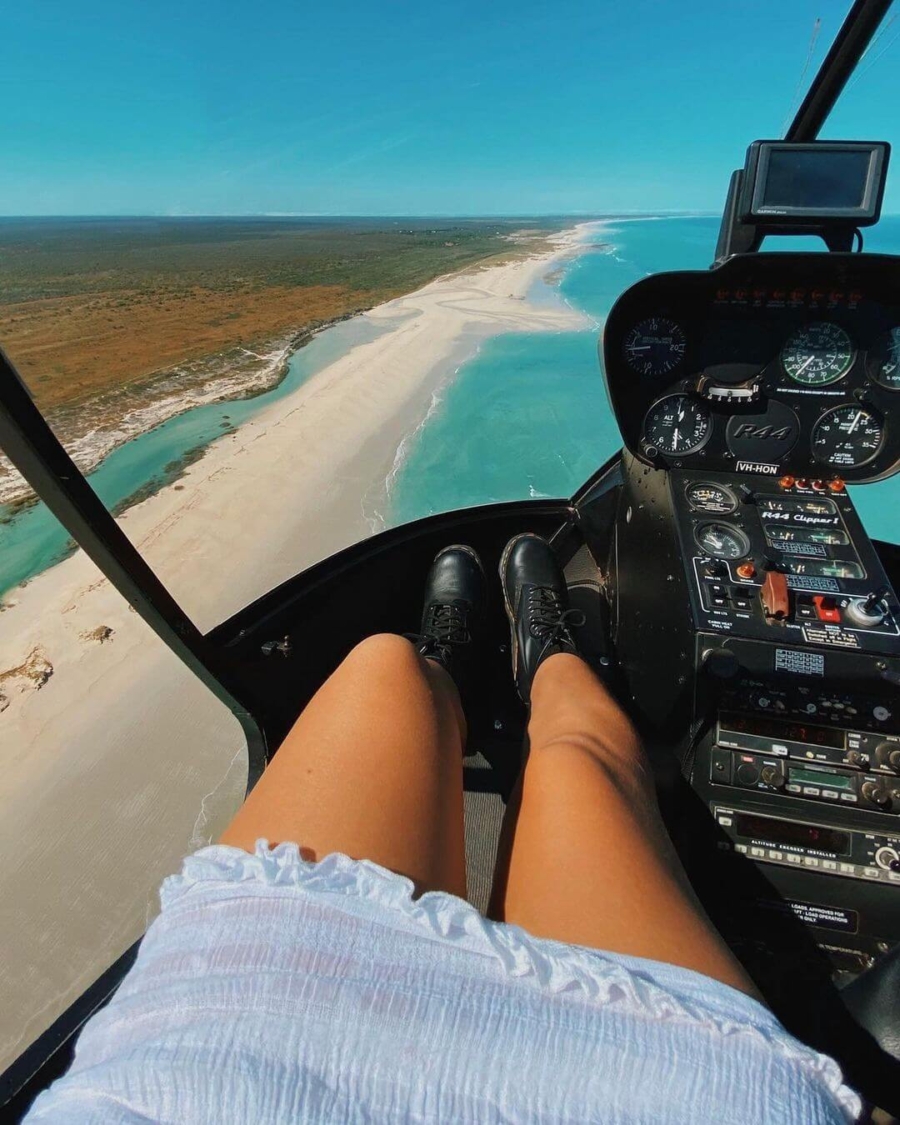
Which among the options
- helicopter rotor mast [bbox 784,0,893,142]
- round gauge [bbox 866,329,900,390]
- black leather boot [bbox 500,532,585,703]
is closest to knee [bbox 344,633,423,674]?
black leather boot [bbox 500,532,585,703]

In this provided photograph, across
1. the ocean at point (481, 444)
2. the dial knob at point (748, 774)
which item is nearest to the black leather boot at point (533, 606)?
the dial knob at point (748, 774)

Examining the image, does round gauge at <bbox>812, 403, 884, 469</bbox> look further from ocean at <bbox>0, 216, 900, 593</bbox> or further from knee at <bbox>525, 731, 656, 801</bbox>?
knee at <bbox>525, 731, 656, 801</bbox>

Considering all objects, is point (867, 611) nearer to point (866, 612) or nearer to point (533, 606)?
point (866, 612)

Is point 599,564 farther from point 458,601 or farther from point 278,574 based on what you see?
point 278,574

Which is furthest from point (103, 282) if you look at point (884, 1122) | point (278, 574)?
point (884, 1122)

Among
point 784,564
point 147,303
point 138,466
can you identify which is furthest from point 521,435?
point 147,303

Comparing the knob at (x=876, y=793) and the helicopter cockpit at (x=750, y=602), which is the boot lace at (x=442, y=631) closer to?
the helicopter cockpit at (x=750, y=602)
